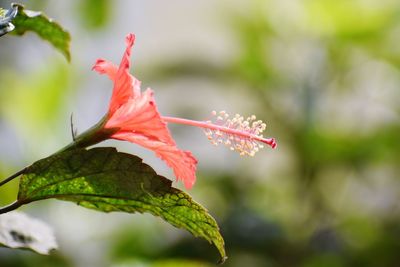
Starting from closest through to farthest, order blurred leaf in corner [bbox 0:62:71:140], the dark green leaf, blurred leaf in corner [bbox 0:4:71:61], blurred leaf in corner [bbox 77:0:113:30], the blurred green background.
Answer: the dark green leaf → blurred leaf in corner [bbox 0:4:71:61] → the blurred green background → blurred leaf in corner [bbox 0:62:71:140] → blurred leaf in corner [bbox 77:0:113:30]

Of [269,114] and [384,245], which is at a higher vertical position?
[269,114]

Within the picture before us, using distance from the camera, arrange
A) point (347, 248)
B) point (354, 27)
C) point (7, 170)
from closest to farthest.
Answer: point (7, 170) < point (347, 248) < point (354, 27)

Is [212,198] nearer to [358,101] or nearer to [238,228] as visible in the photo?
[238,228]

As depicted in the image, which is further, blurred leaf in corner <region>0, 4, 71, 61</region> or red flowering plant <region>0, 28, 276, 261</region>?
blurred leaf in corner <region>0, 4, 71, 61</region>

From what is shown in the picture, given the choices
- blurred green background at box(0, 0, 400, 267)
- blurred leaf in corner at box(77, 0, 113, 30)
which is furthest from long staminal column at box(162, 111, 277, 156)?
blurred leaf in corner at box(77, 0, 113, 30)

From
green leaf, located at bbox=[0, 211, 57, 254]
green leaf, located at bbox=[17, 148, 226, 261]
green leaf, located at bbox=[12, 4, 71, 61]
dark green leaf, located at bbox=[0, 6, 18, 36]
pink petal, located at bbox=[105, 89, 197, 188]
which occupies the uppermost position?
dark green leaf, located at bbox=[0, 6, 18, 36]

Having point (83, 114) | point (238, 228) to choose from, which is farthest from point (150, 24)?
point (238, 228)

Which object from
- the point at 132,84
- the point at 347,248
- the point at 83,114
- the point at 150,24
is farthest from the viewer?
the point at 150,24

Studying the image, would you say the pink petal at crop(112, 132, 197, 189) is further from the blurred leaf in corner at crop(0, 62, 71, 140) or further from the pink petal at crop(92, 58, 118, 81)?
the blurred leaf in corner at crop(0, 62, 71, 140)

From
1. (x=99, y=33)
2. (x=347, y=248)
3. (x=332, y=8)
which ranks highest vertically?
(x=332, y=8)
